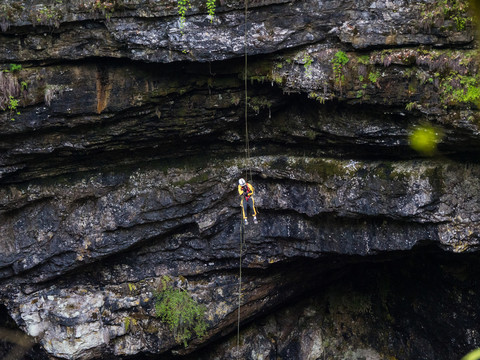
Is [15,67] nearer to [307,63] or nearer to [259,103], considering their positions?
[259,103]

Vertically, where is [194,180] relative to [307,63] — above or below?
below

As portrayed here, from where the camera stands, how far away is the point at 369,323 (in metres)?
12.9

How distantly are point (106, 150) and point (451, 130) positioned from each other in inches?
286

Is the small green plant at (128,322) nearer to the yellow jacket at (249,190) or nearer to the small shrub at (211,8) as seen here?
the yellow jacket at (249,190)

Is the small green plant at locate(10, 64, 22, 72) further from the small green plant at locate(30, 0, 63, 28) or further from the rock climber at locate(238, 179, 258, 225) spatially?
the rock climber at locate(238, 179, 258, 225)

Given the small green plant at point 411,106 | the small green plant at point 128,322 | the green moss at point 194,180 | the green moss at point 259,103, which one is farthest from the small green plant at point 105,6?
the small green plant at point 128,322

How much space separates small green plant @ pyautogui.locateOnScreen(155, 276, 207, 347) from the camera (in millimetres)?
11867

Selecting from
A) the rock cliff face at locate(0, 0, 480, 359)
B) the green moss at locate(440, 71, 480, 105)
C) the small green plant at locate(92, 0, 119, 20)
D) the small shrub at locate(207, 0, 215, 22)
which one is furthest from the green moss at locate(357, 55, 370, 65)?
the small green plant at locate(92, 0, 119, 20)

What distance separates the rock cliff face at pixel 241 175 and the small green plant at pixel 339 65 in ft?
0.13

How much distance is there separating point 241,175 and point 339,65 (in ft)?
11.3

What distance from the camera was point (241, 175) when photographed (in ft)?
37.8

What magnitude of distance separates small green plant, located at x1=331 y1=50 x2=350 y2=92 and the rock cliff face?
0.13ft

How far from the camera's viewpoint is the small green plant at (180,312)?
1187cm

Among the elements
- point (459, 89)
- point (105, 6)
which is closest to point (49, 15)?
point (105, 6)
